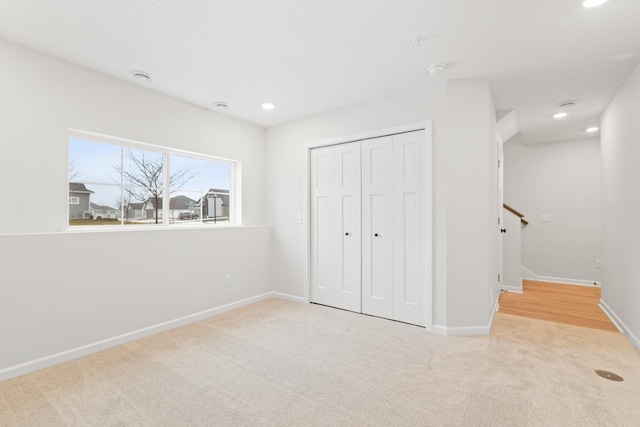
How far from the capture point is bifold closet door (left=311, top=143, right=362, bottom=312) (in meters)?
3.64

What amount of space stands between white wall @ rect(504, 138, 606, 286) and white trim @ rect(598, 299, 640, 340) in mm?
1565

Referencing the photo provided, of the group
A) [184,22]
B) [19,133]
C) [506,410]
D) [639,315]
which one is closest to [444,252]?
[506,410]

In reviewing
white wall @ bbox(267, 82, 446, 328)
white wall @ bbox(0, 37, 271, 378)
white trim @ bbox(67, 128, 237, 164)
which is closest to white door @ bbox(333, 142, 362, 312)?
white wall @ bbox(267, 82, 446, 328)

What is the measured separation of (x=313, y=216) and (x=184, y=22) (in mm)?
2506

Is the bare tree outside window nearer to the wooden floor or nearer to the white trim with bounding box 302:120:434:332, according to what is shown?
the white trim with bounding box 302:120:434:332

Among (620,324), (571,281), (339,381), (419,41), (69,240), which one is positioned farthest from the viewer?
(571,281)

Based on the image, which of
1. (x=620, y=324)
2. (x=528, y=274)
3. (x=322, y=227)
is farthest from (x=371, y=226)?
(x=528, y=274)

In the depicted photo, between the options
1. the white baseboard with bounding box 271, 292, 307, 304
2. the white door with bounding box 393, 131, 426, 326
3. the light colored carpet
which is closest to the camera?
the light colored carpet

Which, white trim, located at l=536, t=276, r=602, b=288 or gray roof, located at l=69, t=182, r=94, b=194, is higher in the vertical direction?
gray roof, located at l=69, t=182, r=94, b=194

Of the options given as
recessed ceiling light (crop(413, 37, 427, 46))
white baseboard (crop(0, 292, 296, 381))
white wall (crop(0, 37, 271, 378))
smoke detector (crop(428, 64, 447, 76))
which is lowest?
white baseboard (crop(0, 292, 296, 381))

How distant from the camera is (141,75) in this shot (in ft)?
9.15

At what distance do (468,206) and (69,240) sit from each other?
354 centimetres

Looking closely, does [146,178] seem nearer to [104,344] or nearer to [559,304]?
[104,344]

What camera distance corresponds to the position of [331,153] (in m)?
3.83
